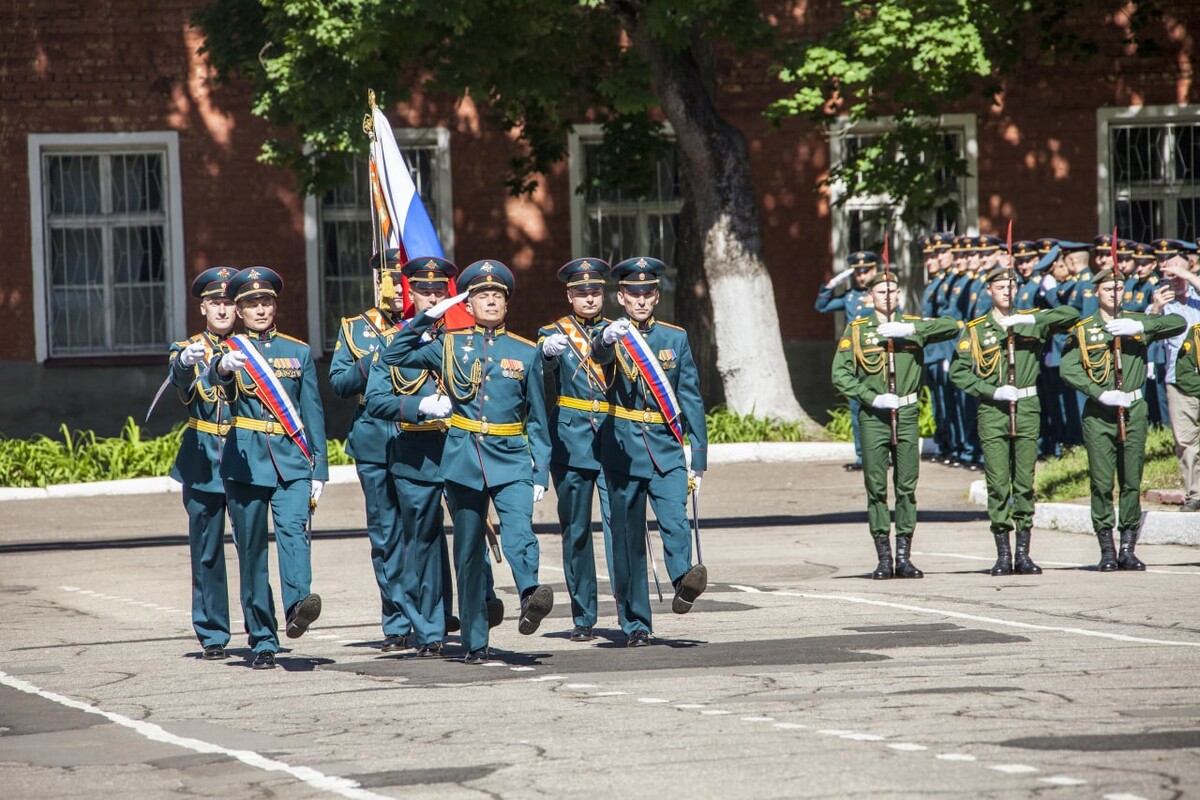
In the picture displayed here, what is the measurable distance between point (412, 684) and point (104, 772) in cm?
210

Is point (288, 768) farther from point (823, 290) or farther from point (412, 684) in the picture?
point (823, 290)

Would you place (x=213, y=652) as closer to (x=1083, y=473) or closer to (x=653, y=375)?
(x=653, y=375)

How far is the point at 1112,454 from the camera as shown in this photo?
13.4 metres

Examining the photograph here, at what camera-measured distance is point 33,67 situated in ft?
83.8

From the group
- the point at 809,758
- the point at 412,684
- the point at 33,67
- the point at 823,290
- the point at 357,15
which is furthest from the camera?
the point at 33,67

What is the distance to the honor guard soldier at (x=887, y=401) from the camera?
13102 mm

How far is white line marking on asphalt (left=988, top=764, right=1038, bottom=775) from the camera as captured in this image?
6590 mm

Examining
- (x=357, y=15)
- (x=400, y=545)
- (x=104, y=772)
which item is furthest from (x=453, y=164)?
(x=104, y=772)

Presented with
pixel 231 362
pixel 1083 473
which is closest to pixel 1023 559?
pixel 1083 473

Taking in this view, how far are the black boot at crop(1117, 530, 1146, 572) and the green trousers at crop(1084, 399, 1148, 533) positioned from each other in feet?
0.15

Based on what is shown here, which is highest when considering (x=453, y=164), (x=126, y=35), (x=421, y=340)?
(x=126, y=35)

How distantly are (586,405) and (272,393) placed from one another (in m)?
1.61

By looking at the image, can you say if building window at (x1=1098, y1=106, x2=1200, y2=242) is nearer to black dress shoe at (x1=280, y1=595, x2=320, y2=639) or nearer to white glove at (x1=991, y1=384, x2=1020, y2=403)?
white glove at (x1=991, y1=384, x2=1020, y2=403)

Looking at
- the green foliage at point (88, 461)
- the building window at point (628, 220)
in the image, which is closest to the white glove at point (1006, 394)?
the green foliage at point (88, 461)
